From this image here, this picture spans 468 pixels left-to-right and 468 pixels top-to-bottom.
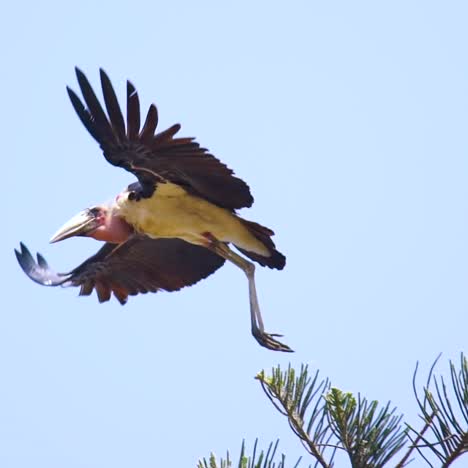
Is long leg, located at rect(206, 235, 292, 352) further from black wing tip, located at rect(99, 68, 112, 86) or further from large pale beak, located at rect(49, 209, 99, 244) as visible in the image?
black wing tip, located at rect(99, 68, 112, 86)

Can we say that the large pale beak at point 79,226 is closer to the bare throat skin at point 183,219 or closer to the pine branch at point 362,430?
the bare throat skin at point 183,219

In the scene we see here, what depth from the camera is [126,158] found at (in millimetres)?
10297

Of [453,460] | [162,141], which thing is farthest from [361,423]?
[162,141]

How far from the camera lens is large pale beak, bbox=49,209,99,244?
1196 cm

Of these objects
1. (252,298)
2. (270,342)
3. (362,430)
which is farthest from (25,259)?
(362,430)

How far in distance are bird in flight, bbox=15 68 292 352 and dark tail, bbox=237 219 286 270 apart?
10 millimetres

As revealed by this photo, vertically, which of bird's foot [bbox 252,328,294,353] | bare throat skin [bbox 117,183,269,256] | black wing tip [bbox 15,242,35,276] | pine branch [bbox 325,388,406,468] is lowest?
pine branch [bbox 325,388,406,468]

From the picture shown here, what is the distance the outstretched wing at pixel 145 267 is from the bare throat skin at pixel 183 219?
908 millimetres

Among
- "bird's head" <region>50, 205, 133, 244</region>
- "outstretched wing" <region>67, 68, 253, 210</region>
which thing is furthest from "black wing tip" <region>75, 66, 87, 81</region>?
"bird's head" <region>50, 205, 133, 244</region>

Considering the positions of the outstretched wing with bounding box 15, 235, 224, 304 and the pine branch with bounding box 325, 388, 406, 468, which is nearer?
the pine branch with bounding box 325, 388, 406, 468

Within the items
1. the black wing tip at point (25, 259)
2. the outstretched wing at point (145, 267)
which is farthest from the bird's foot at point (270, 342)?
the black wing tip at point (25, 259)

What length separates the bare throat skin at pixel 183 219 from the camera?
1153 centimetres

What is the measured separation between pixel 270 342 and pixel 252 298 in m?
0.98

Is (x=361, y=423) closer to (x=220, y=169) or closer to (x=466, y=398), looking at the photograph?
(x=466, y=398)
